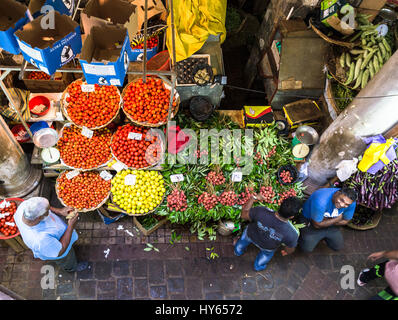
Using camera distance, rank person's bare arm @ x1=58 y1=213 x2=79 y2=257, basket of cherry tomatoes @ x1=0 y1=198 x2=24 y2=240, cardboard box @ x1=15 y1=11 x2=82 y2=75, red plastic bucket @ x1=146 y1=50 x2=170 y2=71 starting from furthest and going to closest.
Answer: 1. red plastic bucket @ x1=146 y1=50 x2=170 y2=71
2. basket of cherry tomatoes @ x1=0 y1=198 x2=24 y2=240
3. person's bare arm @ x1=58 y1=213 x2=79 y2=257
4. cardboard box @ x1=15 y1=11 x2=82 y2=75

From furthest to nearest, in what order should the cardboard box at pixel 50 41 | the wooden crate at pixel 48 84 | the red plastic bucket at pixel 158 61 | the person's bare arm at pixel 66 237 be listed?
the red plastic bucket at pixel 158 61, the wooden crate at pixel 48 84, the person's bare arm at pixel 66 237, the cardboard box at pixel 50 41

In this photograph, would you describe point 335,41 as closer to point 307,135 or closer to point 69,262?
point 307,135

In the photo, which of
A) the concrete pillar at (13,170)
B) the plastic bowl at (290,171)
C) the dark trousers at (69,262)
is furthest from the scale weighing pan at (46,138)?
the plastic bowl at (290,171)

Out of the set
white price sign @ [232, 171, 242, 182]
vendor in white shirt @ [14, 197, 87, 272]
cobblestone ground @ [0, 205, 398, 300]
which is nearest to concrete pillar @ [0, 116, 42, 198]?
cobblestone ground @ [0, 205, 398, 300]

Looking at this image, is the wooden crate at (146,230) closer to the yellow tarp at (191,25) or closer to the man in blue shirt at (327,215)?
the man in blue shirt at (327,215)

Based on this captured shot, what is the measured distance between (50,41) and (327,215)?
13.6 feet

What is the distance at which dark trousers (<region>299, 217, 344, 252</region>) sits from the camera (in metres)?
4.93

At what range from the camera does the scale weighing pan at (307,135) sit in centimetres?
528

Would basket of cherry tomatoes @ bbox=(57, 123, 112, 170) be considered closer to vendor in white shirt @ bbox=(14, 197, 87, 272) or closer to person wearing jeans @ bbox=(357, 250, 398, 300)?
vendor in white shirt @ bbox=(14, 197, 87, 272)

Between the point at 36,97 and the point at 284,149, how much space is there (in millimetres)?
4143

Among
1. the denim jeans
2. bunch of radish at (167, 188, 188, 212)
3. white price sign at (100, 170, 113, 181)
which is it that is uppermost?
white price sign at (100, 170, 113, 181)

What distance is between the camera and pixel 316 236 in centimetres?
495

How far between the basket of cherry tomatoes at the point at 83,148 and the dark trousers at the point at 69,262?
1244mm

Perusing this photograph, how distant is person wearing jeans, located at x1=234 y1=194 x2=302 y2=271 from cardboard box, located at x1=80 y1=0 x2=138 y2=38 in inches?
107
